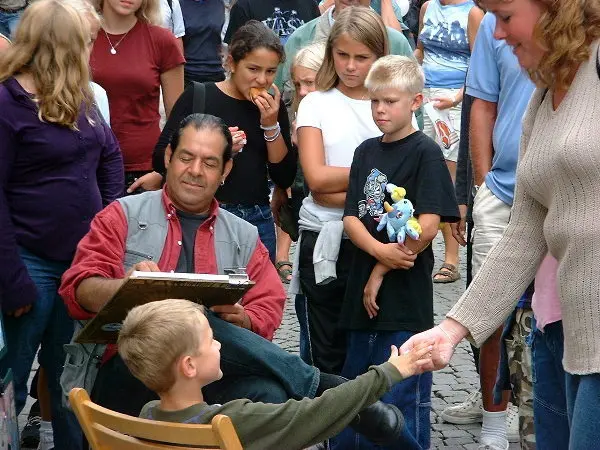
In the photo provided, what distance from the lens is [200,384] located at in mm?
3531

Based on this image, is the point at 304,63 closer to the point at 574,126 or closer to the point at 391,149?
the point at 391,149

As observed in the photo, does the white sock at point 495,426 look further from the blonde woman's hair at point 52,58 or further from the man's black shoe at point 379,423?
the blonde woman's hair at point 52,58

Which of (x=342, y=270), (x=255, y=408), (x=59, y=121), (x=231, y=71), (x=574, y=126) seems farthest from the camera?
(x=231, y=71)

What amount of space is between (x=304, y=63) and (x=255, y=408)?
3.10 meters

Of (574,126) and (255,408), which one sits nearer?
(574,126)

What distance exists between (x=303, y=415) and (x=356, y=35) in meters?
2.53

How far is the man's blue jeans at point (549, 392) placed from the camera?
351 centimetres

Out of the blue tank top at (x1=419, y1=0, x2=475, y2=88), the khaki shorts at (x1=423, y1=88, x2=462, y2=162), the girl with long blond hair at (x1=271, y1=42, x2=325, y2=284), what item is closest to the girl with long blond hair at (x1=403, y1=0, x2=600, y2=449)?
the girl with long blond hair at (x1=271, y1=42, x2=325, y2=284)

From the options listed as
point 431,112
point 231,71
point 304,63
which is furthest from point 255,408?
point 431,112

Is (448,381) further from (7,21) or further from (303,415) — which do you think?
(7,21)

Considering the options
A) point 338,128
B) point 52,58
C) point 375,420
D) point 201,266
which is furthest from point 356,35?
point 375,420

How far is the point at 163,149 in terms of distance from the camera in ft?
18.1

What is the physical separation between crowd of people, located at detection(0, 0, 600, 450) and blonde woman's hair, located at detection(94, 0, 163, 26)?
12 millimetres

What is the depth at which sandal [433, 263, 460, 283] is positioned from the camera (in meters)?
8.88
